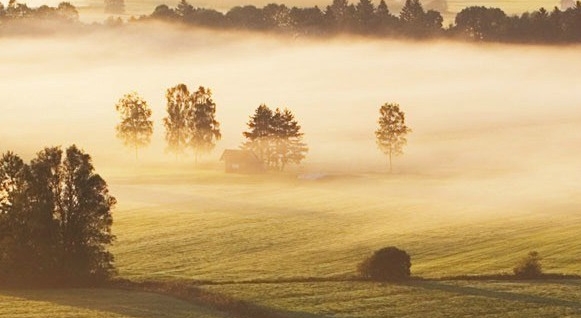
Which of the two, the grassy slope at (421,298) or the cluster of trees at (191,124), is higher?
the cluster of trees at (191,124)

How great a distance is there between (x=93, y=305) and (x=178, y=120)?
110141 mm

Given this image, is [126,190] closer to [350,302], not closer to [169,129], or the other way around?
[169,129]

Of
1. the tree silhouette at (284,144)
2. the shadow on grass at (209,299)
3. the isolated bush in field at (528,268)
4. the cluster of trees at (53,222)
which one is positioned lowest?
the shadow on grass at (209,299)

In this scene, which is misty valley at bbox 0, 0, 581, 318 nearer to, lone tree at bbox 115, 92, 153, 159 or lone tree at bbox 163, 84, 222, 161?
lone tree at bbox 163, 84, 222, 161

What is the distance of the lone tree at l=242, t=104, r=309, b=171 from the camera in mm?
163000

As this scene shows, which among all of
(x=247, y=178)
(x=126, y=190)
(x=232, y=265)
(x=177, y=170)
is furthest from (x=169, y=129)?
(x=232, y=265)

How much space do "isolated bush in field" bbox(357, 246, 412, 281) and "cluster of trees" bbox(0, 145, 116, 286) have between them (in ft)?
57.4

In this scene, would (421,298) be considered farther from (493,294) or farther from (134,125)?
(134,125)

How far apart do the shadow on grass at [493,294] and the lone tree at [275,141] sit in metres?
83.9

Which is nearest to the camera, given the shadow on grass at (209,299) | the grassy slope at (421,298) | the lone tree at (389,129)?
the grassy slope at (421,298)

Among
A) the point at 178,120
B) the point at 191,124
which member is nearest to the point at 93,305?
the point at 191,124

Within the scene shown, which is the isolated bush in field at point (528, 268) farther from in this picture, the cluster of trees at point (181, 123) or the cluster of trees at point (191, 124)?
the cluster of trees at point (181, 123)

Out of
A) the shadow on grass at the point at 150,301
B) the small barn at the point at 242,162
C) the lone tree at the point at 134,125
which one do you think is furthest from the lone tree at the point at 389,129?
the shadow on grass at the point at 150,301

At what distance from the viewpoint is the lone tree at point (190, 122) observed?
579ft
